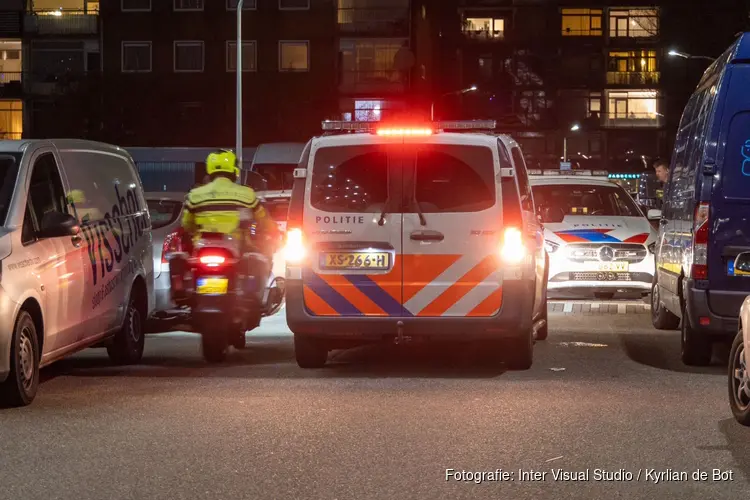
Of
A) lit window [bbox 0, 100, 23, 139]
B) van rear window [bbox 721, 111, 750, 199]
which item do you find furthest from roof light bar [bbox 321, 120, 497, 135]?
lit window [bbox 0, 100, 23, 139]

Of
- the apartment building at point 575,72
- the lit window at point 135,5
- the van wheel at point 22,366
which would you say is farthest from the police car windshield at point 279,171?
the van wheel at point 22,366

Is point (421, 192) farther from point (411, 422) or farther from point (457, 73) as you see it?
point (457, 73)

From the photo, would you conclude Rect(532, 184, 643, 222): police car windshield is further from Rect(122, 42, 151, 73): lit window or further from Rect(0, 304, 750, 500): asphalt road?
Rect(122, 42, 151, 73): lit window

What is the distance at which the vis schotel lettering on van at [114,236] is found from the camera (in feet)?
38.1

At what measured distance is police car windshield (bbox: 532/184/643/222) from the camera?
19.4 m

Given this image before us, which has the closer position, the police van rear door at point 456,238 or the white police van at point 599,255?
the police van rear door at point 456,238

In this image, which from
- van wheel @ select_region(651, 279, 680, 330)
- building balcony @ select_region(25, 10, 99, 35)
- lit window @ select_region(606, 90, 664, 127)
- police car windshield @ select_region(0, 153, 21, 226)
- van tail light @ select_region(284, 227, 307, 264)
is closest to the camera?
police car windshield @ select_region(0, 153, 21, 226)

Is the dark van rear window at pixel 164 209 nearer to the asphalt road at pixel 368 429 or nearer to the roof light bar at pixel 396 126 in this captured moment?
the asphalt road at pixel 368 429

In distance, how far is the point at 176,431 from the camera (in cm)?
877

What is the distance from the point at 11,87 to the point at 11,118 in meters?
2.35

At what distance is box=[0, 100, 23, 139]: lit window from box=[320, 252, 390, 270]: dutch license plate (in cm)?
6437

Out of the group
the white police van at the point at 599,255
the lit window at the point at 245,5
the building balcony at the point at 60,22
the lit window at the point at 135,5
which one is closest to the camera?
the white police van at the point at 599,255

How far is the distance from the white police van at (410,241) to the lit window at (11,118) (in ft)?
211

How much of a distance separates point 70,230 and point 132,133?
60508 millimetres
